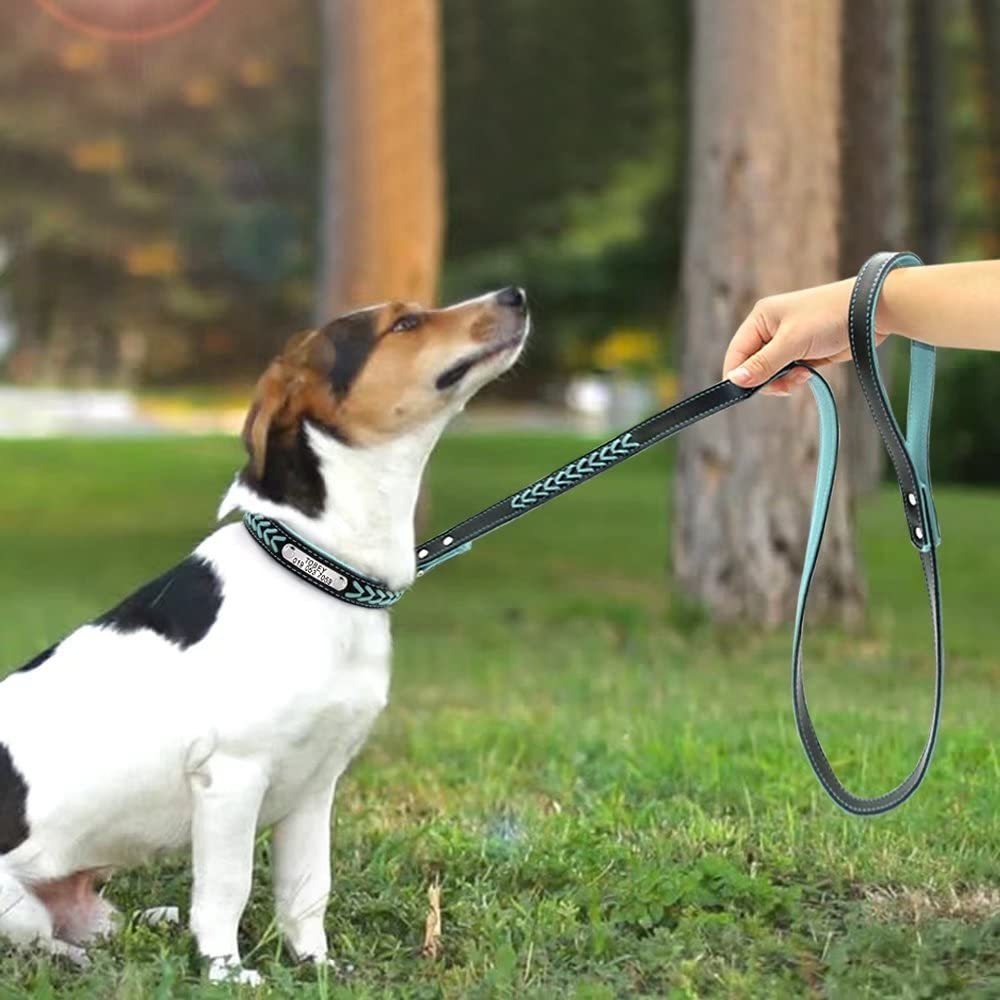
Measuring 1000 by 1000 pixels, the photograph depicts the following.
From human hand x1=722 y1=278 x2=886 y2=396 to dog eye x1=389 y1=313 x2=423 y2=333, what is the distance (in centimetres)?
74

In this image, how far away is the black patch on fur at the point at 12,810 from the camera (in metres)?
3.79

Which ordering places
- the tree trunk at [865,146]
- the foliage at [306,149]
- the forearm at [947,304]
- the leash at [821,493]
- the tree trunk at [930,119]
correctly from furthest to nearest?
the foliage at [306,149]
the tree trunk at [930,119]
the tree trunk at [865,146]
the leash at [821,493]
the forearm at [947,304]

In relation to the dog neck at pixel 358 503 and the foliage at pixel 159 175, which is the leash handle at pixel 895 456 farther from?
the foliage at pixel 159 175

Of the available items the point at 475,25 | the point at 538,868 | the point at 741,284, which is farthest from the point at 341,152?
the point at 475,25

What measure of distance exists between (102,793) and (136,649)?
327 millimetres

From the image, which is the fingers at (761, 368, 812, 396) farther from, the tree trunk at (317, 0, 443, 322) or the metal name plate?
the tree trunk at (317, 0, 443, 322)

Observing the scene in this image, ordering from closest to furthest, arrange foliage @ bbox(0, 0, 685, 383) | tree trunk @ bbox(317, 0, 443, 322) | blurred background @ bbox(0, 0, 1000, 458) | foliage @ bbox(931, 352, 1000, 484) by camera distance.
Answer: tree trunk @ bbox(317, 0, 443, 322), foliage @ bbox(931, 352, 1000, 484), blurred background @ bbox(0, 0, 1000, 458), foliage @ bbox(0, 0, 685, 383)

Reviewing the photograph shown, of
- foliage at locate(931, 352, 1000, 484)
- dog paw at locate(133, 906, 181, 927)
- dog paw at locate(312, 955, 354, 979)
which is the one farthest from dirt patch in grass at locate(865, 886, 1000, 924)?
foliage at locate(931, 352, 1000, 484)

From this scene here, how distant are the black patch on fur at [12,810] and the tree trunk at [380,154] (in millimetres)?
8995

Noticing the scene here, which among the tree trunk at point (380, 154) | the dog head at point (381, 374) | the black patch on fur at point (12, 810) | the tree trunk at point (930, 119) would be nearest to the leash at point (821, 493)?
the dog head at point (381, 374)

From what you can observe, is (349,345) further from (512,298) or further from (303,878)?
(303,878)

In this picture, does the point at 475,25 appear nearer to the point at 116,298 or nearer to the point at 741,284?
the point at 116,298

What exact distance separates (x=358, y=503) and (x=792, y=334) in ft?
3.47

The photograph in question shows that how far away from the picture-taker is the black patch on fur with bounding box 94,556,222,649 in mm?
3719
